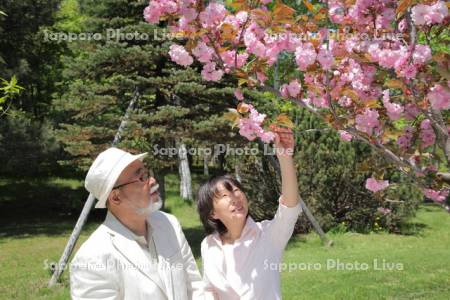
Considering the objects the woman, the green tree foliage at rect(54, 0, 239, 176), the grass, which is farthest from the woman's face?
the green tree foliage at rect(54, 0, 239, 176)

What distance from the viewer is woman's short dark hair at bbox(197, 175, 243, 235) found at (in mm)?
2656

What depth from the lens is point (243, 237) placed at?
259 cm

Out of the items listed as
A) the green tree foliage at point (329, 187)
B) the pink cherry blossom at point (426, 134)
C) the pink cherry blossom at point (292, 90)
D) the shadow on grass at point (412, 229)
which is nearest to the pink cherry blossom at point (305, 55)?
the pink cherry blossom at point (292, 90)

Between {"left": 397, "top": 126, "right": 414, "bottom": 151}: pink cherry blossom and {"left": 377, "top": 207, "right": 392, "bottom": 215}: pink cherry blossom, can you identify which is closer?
{"left": 397, "top": 126, "right": 414, "bottom": 151}: pink cherry blossom

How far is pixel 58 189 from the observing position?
19.3m

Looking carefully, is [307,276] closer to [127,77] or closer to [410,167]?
[127,77]

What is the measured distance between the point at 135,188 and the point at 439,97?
140cm

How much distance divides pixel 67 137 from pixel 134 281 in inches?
304

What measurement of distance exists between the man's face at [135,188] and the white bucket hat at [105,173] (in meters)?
0.05

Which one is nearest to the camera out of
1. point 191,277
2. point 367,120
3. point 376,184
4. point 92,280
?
point 92,280

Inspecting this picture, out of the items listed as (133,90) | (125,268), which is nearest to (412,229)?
(133,90)

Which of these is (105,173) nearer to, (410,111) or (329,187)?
(410,111)

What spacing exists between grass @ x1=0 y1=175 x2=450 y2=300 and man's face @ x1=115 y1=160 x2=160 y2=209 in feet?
15.3

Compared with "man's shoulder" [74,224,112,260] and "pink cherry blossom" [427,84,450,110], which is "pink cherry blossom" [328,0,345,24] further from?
"man's shoulder" [74,224,112,260]
